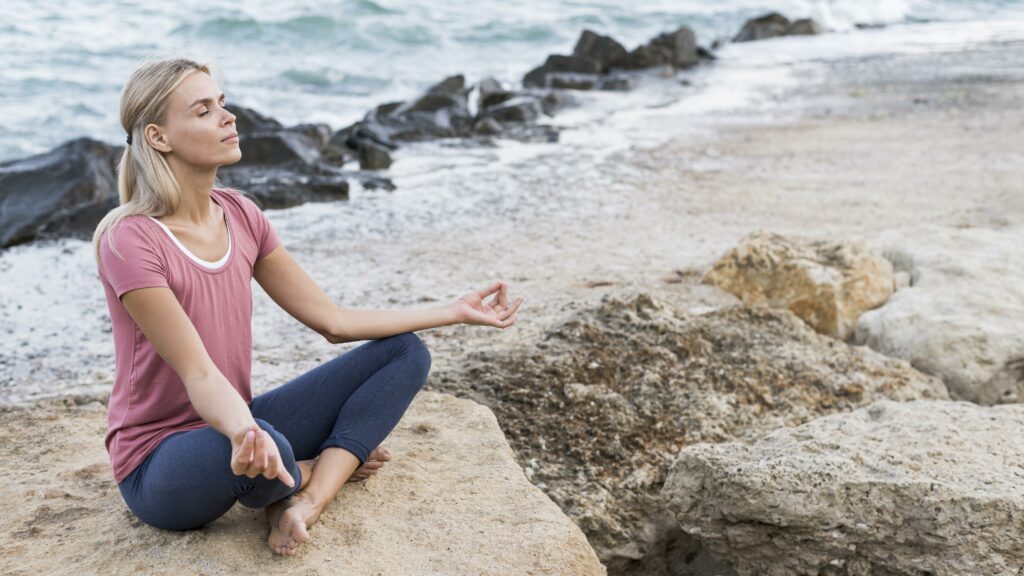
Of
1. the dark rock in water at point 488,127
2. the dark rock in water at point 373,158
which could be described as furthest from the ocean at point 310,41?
the dark rock in water at point 373,158

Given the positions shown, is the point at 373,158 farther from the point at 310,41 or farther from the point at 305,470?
the point at 310,41

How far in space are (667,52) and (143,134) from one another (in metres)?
16.9

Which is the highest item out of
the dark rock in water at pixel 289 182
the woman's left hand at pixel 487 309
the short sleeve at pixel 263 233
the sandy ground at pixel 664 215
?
the short sleeve at pixel 263 233

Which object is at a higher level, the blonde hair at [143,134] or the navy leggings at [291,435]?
the blonde hair at [143,134]

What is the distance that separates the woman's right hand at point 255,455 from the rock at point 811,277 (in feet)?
11.7

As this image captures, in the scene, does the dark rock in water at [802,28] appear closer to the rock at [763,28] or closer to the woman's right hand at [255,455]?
the rock at [763,28]

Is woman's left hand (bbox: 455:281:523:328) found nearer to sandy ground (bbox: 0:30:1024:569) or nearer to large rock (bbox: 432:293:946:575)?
large rock (bbox: 432:293:946:575)

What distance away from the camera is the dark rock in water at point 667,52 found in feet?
60.4

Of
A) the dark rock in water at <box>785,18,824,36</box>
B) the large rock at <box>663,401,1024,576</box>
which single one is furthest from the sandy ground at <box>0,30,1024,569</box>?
the dark rock in water at <box>785,18,824,36</box>

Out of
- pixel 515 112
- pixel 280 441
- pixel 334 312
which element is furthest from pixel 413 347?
pixel 515 112

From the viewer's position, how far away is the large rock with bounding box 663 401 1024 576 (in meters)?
2.82

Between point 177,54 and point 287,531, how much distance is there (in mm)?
1373

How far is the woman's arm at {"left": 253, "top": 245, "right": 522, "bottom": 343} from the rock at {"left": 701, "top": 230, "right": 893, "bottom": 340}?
269 centimetres

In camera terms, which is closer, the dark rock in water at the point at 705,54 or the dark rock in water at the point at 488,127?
the dark rock in water at the point at 488,127
